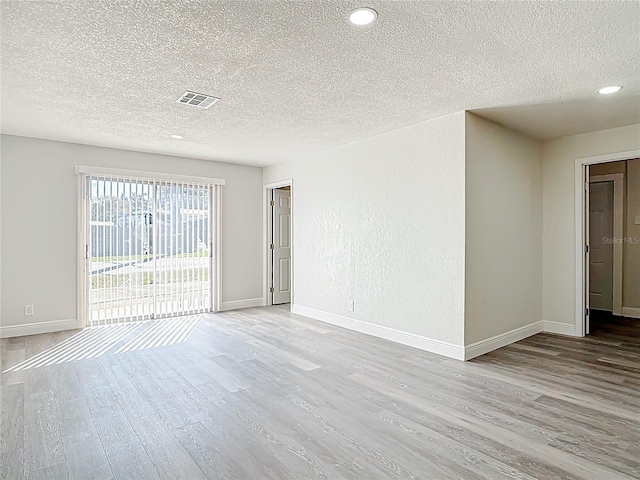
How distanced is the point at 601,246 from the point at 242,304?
242 inches

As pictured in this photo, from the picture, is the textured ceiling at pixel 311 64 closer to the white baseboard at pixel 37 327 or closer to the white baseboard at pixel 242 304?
the white baseboard at pixel 37 327

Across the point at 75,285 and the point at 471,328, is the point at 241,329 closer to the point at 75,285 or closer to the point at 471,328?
the point at 75,285

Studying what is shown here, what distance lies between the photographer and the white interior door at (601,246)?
245 inches

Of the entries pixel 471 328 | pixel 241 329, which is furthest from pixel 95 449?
pixel 471 328

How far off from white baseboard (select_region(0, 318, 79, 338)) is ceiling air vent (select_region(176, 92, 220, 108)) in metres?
3.59

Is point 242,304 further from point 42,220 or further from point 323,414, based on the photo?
point 323,414

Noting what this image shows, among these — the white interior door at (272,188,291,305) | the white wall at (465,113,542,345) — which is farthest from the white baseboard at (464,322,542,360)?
the white interior door at (272,188,291,305)

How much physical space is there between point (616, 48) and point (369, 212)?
2887mm

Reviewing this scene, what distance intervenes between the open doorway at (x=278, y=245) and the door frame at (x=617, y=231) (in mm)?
5321

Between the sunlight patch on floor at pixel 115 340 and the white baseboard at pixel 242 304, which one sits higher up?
the white baseboard at pixel 242 304

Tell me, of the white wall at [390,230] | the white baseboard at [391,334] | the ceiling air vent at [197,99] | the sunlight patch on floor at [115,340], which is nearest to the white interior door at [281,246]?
the white wall at [390,230]

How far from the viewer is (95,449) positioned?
225 centimetres

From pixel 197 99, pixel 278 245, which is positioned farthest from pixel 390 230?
pixel 278 245

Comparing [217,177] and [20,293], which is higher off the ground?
[217,177]
